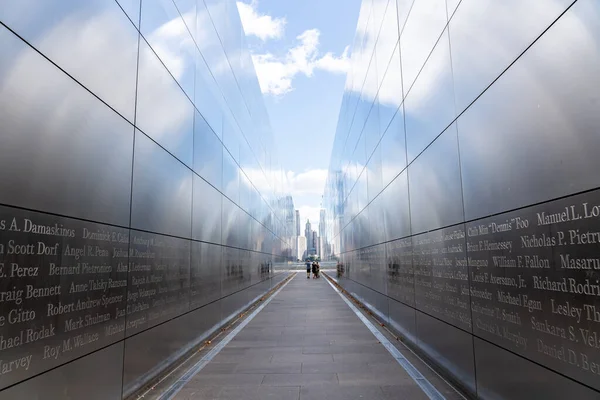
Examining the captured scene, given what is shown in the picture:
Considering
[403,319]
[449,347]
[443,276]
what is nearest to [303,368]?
[449,347]

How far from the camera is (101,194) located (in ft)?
15.1

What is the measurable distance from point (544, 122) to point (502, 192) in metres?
0.94

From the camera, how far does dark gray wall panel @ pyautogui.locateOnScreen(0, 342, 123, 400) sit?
340 centimetres

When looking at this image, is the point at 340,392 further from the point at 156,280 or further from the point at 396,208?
the point at 396,208

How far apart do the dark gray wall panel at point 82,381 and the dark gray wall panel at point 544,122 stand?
429cm

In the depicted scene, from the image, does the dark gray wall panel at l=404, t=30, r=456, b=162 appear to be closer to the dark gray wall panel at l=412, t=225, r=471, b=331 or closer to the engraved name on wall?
the dark gray wall panel at l=412, t=225, r=471, b=331

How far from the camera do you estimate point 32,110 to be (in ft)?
11.5

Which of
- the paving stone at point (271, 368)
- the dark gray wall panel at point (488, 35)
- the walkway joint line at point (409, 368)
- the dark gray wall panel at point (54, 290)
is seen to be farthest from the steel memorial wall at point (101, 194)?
the dark gray wall panel at point (488, 35)

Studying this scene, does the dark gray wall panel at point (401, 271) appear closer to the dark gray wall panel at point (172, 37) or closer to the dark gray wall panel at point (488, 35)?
the dark gray wall panel at point (488, 35)

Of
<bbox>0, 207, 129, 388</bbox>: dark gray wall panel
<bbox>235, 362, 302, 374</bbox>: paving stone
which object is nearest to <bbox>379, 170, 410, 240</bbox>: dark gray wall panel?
<bbox>235, 362, 302, 374</bbox>: paving stone

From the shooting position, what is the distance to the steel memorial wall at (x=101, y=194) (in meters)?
3.34

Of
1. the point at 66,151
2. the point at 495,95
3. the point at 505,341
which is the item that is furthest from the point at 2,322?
the point at 495,95

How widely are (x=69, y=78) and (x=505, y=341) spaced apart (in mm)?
4808

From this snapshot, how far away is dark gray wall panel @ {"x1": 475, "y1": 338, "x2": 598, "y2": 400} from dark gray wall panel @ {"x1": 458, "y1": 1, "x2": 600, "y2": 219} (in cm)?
140
